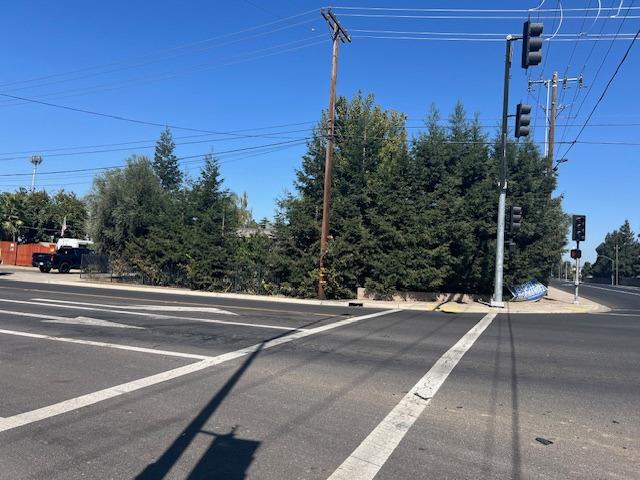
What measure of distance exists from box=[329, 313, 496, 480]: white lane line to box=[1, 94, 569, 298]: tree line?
14343 mm

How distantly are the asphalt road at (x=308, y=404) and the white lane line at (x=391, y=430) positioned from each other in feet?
0.07

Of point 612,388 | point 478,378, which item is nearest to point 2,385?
point 478,378

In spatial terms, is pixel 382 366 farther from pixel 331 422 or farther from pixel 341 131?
pixel 341 131

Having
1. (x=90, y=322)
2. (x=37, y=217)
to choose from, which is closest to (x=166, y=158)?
(x=37, y=217)

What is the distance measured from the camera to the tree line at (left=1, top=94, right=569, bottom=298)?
75.6ft

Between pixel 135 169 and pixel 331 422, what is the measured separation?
1145 inches

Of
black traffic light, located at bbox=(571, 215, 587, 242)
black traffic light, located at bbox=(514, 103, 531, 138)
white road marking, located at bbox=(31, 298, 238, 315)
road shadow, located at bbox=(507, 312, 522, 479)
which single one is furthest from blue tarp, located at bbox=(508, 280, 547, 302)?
road shadow, located at bbox=(507, 312, 522, 479)

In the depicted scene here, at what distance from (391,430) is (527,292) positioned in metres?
21.1

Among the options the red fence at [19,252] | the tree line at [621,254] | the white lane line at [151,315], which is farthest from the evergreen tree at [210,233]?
the tree line at [621,254]

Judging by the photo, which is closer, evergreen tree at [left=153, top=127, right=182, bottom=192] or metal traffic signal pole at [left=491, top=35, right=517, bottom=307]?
metal traffic signal pole at [left=491, top=35, right=517, bottom=307]

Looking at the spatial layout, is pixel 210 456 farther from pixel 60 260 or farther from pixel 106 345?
pixel 60 260

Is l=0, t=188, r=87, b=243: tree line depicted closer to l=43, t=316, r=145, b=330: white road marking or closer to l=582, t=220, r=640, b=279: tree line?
l=43, t=316, r=145, b=330: white road marking

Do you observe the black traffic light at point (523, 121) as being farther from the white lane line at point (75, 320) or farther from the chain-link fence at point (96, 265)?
the chain-link fence at point (96, 265)

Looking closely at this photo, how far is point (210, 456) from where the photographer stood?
14.9 feet
